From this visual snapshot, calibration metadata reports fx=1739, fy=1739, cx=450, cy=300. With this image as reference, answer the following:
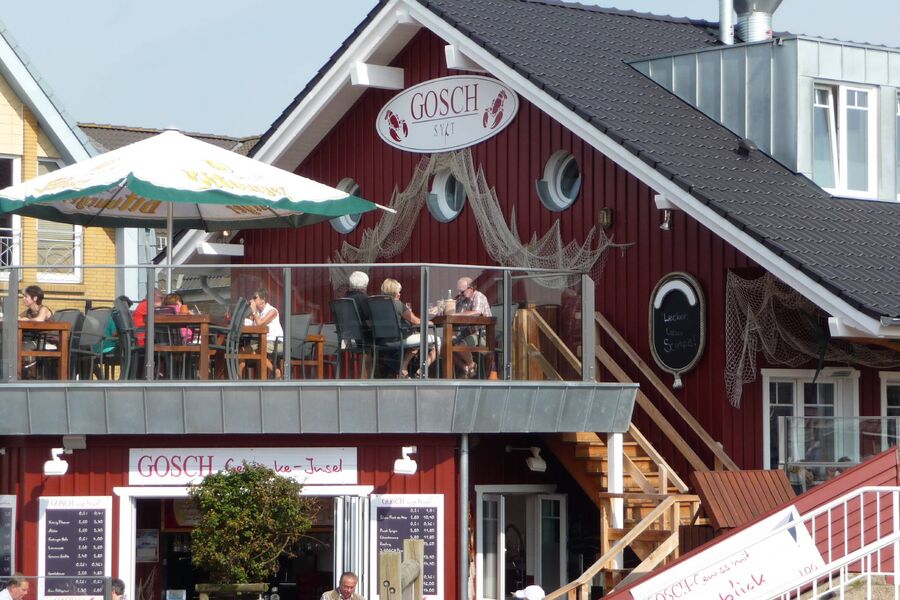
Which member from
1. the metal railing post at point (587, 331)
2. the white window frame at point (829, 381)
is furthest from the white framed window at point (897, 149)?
the metal railing post at point (587, 331)

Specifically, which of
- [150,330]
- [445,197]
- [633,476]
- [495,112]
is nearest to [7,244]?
[445,197]

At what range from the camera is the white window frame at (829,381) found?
62.9ft

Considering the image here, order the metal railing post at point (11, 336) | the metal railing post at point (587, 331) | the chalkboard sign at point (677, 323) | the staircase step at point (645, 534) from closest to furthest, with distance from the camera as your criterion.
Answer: the metal railing post at point (11, 336), the staircase step at point (645, 534), the metal railing post at point (587, 331), the chalkboard sign at point (677, 323)

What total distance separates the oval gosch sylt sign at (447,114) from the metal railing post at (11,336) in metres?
7.18

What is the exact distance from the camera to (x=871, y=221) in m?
20.0

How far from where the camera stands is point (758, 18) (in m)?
23.4

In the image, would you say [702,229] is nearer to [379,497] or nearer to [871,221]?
[871,221]

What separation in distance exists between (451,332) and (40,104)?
12.7 metres

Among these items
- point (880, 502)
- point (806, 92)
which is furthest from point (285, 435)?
point (806, 92)

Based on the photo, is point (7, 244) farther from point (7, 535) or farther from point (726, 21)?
point (726, 21)

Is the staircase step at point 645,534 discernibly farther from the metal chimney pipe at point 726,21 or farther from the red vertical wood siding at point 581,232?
the metal chimney pipe at point 726,21

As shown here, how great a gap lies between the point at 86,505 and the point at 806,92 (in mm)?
9543

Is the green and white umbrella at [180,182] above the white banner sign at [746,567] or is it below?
above

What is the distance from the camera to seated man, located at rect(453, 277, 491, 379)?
57.8ft
